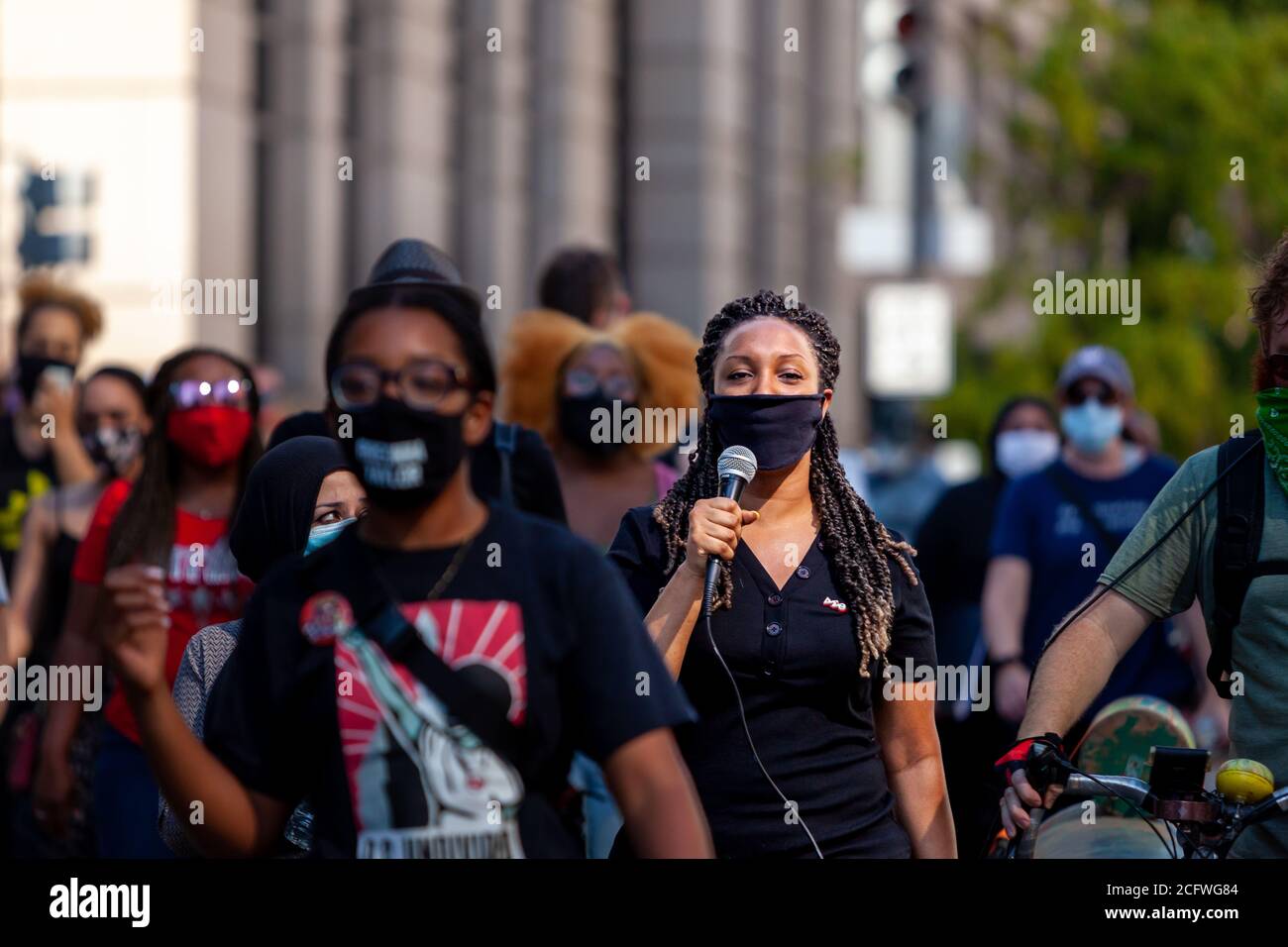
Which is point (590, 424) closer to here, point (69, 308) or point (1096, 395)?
point (1096, 395)

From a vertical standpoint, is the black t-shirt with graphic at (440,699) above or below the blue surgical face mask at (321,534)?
below

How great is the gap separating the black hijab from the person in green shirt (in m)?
1.70

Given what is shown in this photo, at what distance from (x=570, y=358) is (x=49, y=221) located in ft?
30.6

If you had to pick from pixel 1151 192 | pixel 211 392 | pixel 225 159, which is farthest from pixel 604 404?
pixel 1151 192

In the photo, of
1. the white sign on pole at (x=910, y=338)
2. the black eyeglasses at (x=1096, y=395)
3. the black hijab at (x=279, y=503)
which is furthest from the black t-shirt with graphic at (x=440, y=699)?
the white sign on pole at (x=910, y=338)

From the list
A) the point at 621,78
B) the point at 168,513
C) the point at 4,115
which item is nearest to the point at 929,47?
the point at 4,115

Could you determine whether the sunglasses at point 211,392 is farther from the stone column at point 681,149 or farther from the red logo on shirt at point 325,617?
the stone column at point 681,149

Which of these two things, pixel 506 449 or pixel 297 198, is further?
pixel 297 198

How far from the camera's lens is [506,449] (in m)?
6.14

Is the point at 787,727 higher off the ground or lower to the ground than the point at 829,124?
lower

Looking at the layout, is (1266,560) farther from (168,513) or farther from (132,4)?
(132,4)

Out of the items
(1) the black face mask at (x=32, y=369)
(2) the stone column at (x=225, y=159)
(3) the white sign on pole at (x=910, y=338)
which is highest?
(2) the stone column at (x=225, y=159)

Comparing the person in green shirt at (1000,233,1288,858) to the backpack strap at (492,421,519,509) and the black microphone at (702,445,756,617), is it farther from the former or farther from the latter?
the backpack strap at (492,421,519,509)

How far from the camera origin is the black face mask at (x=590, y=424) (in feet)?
24.5
